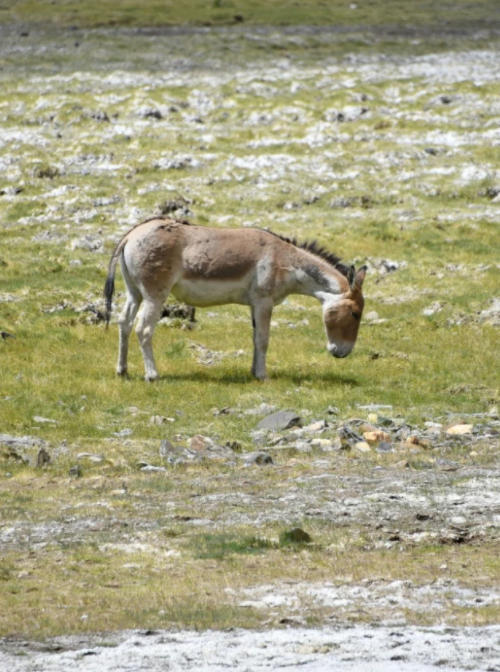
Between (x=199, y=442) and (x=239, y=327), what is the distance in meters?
13.0

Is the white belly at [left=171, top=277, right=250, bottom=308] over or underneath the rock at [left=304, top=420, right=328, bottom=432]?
over

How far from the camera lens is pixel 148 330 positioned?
24531mm

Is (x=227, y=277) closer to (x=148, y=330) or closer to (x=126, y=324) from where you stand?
(x=148, y=330)

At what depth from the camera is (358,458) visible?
1741cm

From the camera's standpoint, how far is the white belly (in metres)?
24.8

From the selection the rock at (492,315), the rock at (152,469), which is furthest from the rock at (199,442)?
the rock at (492,315)

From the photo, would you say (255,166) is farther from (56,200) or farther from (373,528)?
(373,528)

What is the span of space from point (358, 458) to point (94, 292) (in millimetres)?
18302

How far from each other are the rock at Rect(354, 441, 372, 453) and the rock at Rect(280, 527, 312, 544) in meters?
5.23

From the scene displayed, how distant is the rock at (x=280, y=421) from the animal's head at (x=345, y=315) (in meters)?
5.10

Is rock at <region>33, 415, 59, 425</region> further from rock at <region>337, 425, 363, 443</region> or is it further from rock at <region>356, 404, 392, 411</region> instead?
rock at <region>356, 404, 392, 411</region>

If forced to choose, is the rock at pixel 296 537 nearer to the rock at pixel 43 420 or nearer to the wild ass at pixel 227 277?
the rock at pixel 43 420

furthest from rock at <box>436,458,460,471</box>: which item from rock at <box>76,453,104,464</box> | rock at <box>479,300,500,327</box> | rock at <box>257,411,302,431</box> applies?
rock at <box>479,300,500,327</box>

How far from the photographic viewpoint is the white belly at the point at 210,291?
24.8m
